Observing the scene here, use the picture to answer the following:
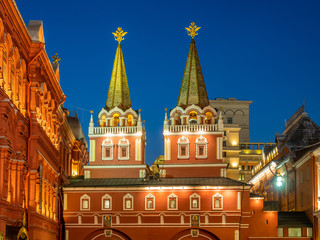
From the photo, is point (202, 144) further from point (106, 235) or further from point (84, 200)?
point (106, 235)

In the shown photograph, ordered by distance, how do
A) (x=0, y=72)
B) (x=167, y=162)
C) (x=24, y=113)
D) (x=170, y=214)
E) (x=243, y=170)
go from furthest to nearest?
(x=243, y=170) < (x=167, y=162) < (x=170, y=214) < (x=24, y=113) < (x=0, y=72)

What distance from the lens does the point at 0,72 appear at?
89.7 ft

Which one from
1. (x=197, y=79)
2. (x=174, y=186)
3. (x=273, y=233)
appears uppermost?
(x=197, y=79)

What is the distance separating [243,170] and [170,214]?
220ft

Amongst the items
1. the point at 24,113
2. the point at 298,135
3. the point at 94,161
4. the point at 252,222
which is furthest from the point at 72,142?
the point at 24,113

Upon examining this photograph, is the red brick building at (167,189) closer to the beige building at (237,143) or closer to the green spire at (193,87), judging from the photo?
the green spire at (193,87)

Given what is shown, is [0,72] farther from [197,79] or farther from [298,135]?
[298,135]

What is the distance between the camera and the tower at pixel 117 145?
65.8 meters

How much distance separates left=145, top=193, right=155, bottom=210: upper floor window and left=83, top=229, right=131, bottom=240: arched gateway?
3.57 m

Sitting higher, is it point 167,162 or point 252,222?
point 167,162

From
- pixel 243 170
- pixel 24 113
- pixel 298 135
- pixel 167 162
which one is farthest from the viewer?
pixel 243 170

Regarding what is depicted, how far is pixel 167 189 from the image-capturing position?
58844 mm

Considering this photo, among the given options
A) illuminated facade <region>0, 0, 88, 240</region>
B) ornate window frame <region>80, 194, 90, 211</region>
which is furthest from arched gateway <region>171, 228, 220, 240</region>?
illuminated facade <region>0, 0, 88, 240</region>

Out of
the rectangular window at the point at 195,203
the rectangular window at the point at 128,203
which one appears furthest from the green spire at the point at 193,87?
the rectangular window at the point at 128,203
